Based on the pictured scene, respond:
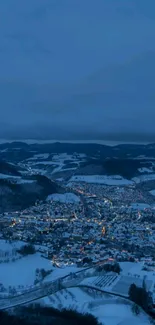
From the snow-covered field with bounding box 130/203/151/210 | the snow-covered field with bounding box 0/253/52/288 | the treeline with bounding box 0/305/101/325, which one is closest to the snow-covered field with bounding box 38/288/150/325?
the treeline with bounding box 0/305/101/325

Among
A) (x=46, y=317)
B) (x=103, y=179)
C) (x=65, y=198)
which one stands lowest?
(x=46, y=317)

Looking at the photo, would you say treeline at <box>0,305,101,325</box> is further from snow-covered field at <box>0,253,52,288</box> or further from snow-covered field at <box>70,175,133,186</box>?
snow-covered field at <box>70,175,133,186</box>

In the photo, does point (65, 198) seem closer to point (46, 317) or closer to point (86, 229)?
point (86, 229)

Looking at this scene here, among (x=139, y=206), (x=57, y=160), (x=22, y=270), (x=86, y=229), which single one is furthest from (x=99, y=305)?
(x=57, y=160)

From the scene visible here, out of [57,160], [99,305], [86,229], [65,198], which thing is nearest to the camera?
[99,305]

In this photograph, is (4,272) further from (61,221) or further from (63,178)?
(63,178)

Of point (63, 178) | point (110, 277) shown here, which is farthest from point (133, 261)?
point (63, 178)

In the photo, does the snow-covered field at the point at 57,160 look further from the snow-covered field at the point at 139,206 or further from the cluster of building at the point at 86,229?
the cluster of building at the point at 86,229
